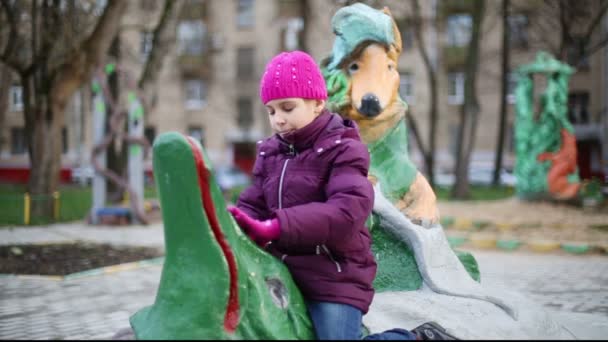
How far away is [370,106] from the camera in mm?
4020

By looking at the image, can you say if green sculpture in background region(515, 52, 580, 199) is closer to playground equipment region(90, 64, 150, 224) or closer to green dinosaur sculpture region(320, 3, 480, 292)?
playground equipment region(90, 64, 150, 224)

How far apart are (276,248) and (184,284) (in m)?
0.50

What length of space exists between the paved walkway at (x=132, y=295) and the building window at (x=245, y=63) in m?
28.0

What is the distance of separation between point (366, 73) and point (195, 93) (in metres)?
33.7

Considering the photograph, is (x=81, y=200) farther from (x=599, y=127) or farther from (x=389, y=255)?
(x=599, y=127)

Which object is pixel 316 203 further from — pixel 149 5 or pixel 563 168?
pixel 149 5

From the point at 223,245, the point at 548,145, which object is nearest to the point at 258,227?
the point at 223,245

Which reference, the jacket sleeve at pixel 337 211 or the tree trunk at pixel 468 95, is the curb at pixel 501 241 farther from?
the jacket sleeve at pixel 337 211

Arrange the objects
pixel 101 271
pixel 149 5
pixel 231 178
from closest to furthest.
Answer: pixel 101 271 < pixel 149 5 < pixel 231 178

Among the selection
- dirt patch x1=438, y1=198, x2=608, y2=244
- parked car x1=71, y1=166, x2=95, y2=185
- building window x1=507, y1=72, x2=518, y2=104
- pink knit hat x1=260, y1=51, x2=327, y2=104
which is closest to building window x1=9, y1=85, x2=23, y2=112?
parked car x1=71, y1=166, x2=95, y2=185

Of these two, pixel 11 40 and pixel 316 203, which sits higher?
pixel 11 40

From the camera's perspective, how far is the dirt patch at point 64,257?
24.8 feet

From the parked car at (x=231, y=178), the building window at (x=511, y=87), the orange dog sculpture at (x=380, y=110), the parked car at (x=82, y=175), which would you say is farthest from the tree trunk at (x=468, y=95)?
the parked car at (x=82, y=175)

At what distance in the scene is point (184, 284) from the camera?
2.20 meters
